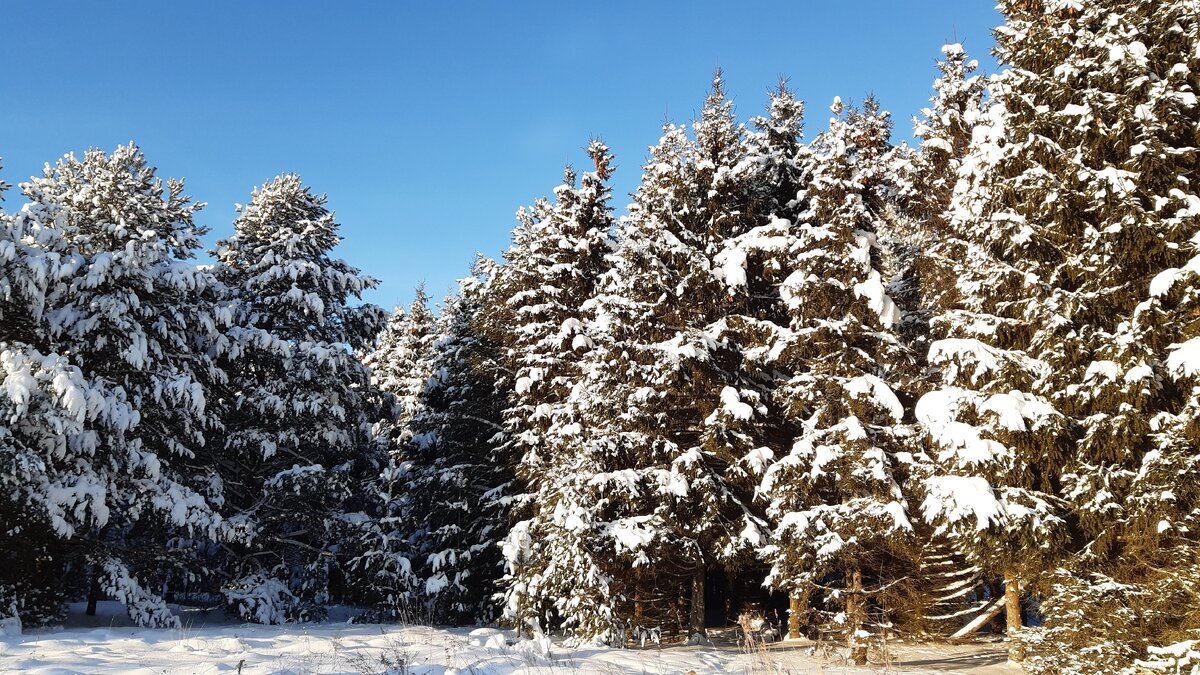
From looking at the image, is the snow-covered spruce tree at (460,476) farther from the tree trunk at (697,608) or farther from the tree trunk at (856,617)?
the tree trunk at (856,617)

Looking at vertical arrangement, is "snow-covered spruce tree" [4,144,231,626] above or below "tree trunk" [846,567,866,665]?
above

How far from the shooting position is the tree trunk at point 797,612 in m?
13.2

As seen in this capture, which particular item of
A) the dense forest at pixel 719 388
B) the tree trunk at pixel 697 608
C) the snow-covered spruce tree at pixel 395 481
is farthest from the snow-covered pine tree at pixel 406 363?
the tree trunk at pixel 697 608

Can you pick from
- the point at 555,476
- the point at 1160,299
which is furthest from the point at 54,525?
the point at 1160,299

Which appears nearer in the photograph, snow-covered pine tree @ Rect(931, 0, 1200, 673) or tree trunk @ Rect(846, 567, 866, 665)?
snow-covered pine tree @ Rect(931, 0, 1200, 673)

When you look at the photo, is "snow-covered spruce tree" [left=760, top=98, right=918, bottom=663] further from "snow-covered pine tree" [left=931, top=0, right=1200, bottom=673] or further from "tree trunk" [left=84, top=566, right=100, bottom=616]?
"tree trunk" [left=84, top=566, right=100, bottom=616]

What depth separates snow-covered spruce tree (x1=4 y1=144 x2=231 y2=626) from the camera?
45.6 ft

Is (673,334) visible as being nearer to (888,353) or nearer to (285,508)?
(888,353)

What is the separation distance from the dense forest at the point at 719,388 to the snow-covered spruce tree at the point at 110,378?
9 cm

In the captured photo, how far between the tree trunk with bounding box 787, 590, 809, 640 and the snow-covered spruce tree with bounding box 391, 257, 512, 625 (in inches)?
285

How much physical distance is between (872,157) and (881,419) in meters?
5.71

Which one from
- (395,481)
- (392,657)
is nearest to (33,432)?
(392,657)

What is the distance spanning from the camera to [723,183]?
16.4 metres

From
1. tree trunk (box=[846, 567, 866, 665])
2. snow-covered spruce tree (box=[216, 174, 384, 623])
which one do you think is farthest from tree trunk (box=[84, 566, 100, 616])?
tree trunk (box=[846, 567, 866, 665])
